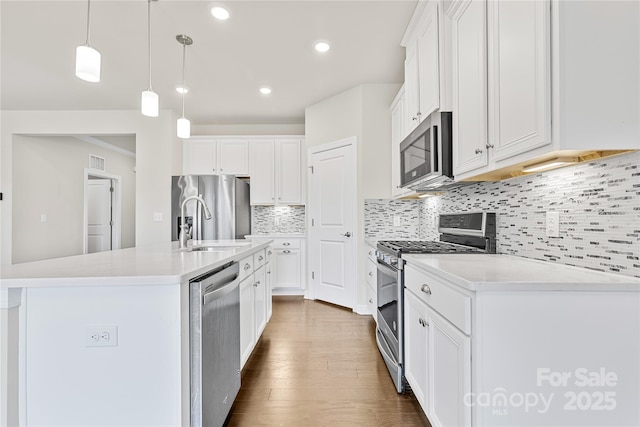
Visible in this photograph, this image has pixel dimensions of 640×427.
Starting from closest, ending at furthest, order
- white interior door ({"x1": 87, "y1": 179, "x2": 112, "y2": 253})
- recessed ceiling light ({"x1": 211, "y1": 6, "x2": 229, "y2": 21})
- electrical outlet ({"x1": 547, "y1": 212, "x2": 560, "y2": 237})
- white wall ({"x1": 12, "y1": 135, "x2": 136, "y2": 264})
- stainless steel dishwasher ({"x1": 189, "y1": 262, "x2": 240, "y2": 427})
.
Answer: stainless steel dishwasher ({"x1": 189, "y1": 262, "x2": 240, "y2": 427}), electrical outlet ({"x1": 547, "y1": 212, "x2": 560, "y2": 237}), recessed ceiling light ({"x1": 211, "y1": 6, "x2": 229, "y2": 21}), white wall ({"x1": 12, "y1": 135, "x2": 136, "y2": 264}), white interior door ({"x1": 87, "y1": 179, "x2": 112, "y2": 253})

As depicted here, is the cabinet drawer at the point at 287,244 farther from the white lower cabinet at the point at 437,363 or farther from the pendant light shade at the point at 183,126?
the white lower cabinet at the point at 437,363

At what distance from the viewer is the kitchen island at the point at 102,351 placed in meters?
1.10

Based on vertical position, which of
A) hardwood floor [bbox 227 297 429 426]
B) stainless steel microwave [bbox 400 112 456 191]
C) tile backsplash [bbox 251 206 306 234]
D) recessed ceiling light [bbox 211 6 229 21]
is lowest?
hardwood floor [bbox 227 297 429 426]

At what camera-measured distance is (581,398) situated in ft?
3.19

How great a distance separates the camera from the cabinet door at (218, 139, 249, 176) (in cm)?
462

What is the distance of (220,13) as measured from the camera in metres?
2.33

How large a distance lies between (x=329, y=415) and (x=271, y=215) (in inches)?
136

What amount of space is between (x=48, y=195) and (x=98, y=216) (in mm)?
1492

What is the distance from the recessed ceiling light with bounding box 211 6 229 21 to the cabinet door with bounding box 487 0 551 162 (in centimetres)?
184

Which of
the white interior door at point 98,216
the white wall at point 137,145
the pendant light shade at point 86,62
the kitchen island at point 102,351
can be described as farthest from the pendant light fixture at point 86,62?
the white interior door at point 98,216

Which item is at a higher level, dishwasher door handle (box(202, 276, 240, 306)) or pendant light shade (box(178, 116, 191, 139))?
pendant light shade (box(178, 116, 191, 139))

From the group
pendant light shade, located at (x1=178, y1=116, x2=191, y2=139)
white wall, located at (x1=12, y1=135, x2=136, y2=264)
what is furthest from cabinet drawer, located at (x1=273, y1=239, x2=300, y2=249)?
white wall, located at (x1=12, y1=135, x2=136, y2=264)

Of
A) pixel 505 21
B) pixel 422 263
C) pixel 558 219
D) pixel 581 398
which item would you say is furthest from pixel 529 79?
pixel 581 398

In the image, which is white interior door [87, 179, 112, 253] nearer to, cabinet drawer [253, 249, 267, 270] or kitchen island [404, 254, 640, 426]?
cabinet drawer [253, 249, 267, 270]
